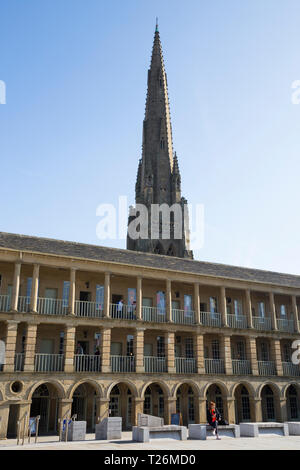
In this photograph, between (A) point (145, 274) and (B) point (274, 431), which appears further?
(A) point (145, 274)

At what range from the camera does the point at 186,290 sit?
107 feet

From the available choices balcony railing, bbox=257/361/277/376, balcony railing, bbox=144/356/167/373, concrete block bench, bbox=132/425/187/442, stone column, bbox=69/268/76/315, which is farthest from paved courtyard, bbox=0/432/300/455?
balcony railing, bbox=257/361/277/376

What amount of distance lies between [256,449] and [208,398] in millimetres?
16326

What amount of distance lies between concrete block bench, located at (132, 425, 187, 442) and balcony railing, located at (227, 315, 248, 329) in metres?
13.2

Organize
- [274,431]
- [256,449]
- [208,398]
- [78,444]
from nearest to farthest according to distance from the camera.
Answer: [256,449]
[78,444]
[274,431]
[208,398]

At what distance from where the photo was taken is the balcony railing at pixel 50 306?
87.3 feet

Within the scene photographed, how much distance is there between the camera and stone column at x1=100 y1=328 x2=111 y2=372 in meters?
26.3

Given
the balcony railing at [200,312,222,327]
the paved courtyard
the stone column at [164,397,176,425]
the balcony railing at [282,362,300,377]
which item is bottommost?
the paved courtyard

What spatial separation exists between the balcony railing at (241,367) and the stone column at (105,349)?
9.55 meters

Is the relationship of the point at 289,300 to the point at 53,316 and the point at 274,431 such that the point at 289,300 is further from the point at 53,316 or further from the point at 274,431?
the point at 53,316

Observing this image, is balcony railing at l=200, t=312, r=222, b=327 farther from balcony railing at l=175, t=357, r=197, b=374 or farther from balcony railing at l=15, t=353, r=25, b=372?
balcony railing at l=15, t=353, r=25, b=372

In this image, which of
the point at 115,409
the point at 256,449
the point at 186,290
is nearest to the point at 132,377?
the point at 115,409

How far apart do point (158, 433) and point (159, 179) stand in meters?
53.5

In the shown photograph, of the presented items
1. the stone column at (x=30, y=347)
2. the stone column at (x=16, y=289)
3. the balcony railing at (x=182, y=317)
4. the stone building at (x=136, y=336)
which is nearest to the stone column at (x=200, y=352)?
the stone building at (x=136, y=336)
